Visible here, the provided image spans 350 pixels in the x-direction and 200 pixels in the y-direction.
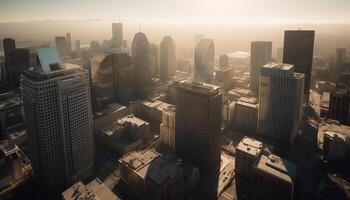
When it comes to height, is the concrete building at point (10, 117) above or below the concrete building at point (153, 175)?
above

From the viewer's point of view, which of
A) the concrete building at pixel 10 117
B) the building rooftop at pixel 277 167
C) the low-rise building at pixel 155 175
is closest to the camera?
the low-rise building at pixel 155 175

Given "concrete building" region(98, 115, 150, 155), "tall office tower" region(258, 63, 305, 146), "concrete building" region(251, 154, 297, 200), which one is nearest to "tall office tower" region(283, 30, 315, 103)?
"tall office tower" region(258, 63, 305, 146)

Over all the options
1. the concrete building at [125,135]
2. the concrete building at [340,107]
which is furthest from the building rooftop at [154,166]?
the concrete building at [340,107]

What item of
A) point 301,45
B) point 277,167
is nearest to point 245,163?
point 277,167

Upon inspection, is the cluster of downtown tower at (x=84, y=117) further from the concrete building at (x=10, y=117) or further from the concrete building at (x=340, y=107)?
the concrete building at (x=10, y=117)

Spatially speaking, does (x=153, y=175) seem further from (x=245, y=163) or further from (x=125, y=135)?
(x=125, y=135)

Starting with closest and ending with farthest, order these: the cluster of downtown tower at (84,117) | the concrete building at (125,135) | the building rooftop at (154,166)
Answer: the cluster of downtown tower at (84,117) < the building rooftop at (154,166) < the concrete building at (125,135)

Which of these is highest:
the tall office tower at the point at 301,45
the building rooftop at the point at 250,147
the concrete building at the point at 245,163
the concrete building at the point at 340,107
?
the tall office tower at the point at 301,45
